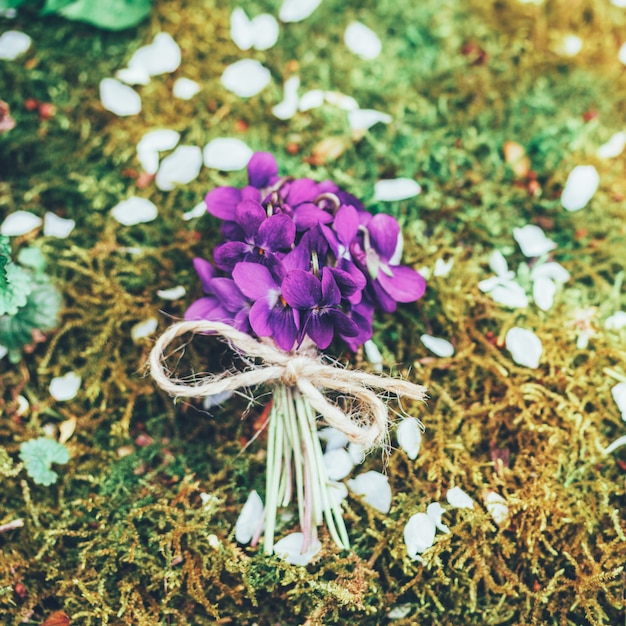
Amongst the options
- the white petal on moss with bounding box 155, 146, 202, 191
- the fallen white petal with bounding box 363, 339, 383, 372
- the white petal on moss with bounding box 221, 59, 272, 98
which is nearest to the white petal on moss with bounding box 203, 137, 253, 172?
the white petal on moss with bounding box 155, 146, 202, 191

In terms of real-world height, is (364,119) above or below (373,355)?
above

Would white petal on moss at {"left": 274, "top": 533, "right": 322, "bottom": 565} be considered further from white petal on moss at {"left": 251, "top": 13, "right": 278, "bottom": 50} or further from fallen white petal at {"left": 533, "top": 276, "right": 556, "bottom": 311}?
white petal on moss at {"left": 251, "top": 13, "right": 278, "bottom": 50}

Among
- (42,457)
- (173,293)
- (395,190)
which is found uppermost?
(395,190)

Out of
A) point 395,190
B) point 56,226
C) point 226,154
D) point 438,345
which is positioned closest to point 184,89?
point 226,154

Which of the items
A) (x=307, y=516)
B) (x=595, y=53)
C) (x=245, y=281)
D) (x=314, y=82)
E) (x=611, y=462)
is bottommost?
(x=307, y=516)

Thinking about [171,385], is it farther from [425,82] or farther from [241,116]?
[425,82]

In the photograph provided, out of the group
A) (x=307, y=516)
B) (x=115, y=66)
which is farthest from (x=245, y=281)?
(x=115, y=66)

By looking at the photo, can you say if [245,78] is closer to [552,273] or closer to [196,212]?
[196,212]
